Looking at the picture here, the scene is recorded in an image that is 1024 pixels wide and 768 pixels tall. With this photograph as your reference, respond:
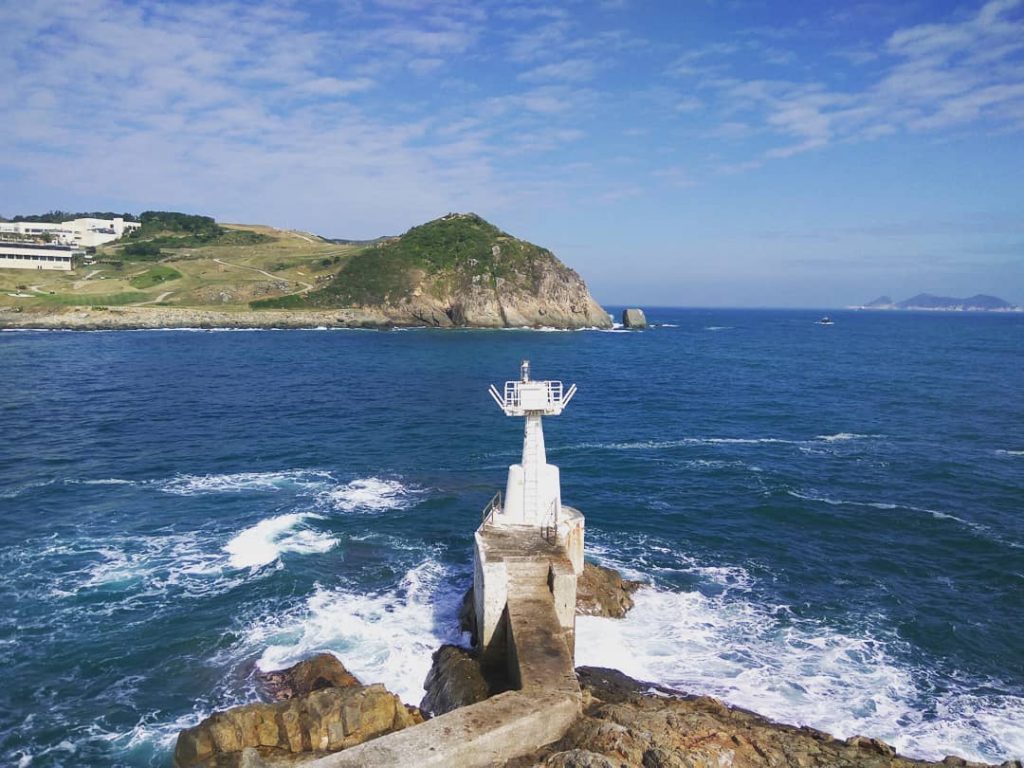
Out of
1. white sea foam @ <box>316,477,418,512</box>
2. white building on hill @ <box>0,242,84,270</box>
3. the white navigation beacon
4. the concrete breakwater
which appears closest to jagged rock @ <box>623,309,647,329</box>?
white building on hill @ <box>0,242,84,270</box>

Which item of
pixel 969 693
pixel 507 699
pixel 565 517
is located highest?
pixel 565 517

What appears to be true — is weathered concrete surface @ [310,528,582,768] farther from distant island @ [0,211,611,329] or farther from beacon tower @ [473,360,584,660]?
distant island @ [0,211,611,329]

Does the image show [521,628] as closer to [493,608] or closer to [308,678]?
[493,608]

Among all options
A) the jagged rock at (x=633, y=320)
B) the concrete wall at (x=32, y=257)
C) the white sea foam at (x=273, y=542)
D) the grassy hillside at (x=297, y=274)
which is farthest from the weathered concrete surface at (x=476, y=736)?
the concrete wall at (x=32, y=257)

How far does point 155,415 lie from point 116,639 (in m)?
30.5

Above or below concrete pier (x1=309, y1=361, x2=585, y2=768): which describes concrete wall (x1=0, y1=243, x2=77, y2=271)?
above

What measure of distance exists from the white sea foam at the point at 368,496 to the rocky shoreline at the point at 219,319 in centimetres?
8766

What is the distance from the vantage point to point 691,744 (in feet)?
40.7

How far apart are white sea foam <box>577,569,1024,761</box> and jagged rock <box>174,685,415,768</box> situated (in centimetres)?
640

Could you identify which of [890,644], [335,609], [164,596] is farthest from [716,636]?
[164,596]

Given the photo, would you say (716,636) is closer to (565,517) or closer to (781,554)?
(565,517)

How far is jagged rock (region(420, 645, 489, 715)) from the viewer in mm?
16078

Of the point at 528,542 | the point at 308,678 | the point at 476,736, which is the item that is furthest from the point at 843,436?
the point at 476,736

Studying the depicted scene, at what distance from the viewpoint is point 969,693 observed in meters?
17.5
